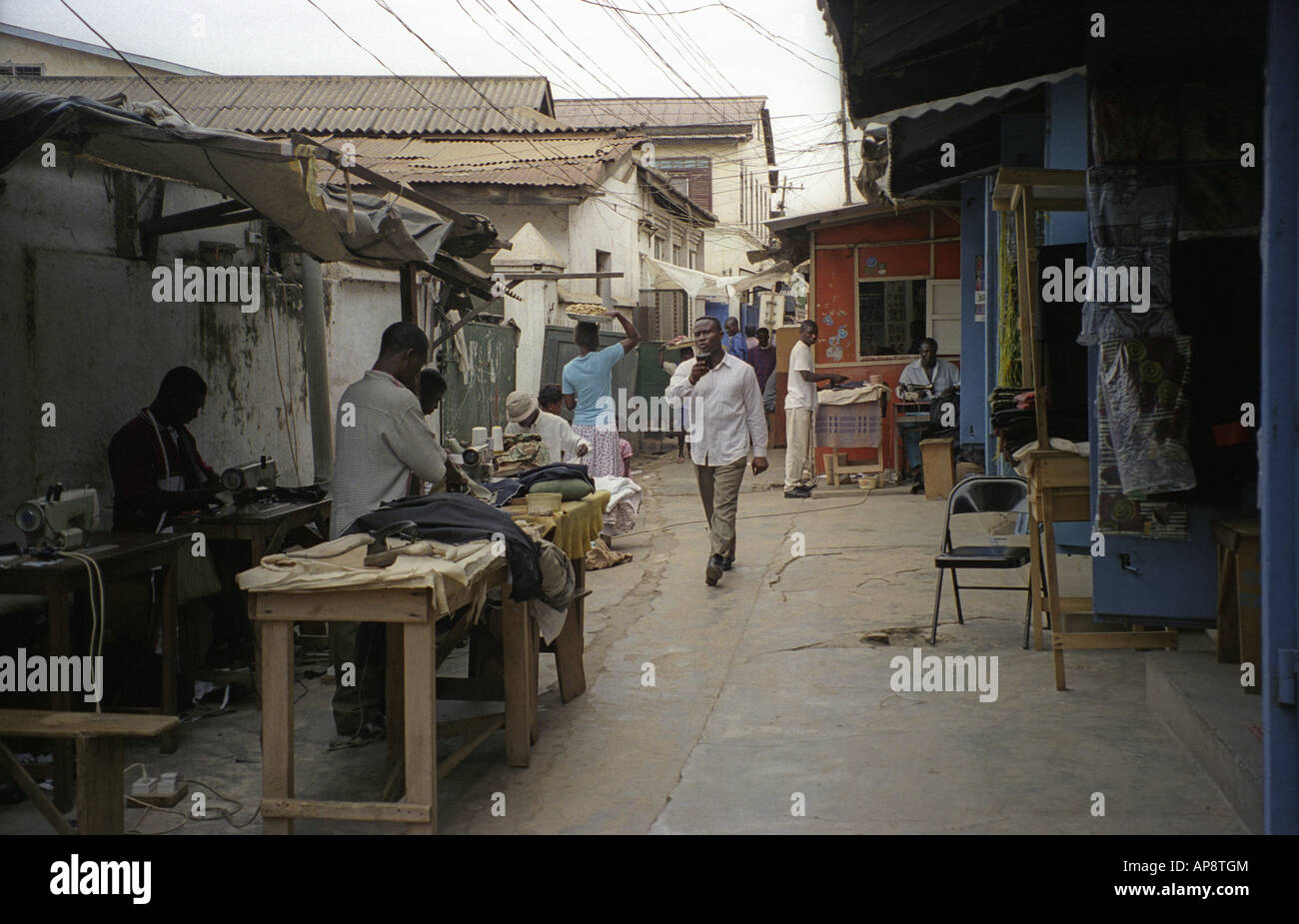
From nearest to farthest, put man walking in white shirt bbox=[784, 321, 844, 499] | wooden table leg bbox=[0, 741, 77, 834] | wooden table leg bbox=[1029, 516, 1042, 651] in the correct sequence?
wooden table leg bbox=[0, 741, 77, 834] < wooden table leg bbox=[1029, 516, 1042, 651] < man walking in white shirt bbox=[784, 321, 844, 499]

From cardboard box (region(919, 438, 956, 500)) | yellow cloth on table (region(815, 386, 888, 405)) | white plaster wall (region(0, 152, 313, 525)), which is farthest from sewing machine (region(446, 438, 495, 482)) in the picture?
yellow cloth on table (region(815, 386, 888, 405))

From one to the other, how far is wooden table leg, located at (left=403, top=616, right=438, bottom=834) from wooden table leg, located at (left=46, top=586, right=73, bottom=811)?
5.28ft

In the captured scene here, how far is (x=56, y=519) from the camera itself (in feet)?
16.1

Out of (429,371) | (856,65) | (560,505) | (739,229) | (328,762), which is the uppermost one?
(739,229)

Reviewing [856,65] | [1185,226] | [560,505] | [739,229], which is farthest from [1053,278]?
[739,229]

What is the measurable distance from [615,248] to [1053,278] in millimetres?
16777

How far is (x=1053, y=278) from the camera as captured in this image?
6.27 meters

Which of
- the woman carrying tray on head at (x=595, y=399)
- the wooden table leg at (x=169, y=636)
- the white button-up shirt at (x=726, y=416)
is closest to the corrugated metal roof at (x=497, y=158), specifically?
the woman carrying tray on head at (x=595, y=399)

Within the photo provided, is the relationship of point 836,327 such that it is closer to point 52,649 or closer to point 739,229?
point 52,649

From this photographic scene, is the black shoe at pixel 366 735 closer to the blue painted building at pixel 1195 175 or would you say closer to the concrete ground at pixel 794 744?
the concrete ground at pixel 794 744

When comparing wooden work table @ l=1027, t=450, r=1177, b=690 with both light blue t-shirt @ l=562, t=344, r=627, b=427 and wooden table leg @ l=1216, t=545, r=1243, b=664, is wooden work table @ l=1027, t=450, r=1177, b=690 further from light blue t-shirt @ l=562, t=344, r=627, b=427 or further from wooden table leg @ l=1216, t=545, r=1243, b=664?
light blue t-shirt @ l=562, t=344, r=627, b=427

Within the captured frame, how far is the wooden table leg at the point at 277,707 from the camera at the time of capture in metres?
3.98

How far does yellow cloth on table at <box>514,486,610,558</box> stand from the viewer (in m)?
5.54

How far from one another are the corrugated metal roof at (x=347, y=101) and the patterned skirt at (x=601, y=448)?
11.0 meters
